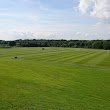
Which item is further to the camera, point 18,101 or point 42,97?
point 42,97

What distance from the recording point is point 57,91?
22.2 meters

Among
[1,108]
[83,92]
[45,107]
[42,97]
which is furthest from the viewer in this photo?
[83,92]

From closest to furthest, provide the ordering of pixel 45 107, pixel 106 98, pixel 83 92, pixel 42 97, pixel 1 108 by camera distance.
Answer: pixel 1 108, pixel 45 107, pixel 42 97, pixel 106 98, pixel 83 92

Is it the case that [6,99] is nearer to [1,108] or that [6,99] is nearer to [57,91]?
[1,108]

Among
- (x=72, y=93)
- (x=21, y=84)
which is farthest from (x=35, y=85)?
(x=72, y=93)

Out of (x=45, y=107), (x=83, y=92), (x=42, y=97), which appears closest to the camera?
(x=45, y=107)

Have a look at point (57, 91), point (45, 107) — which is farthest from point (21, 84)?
point (45, 107)

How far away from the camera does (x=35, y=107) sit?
16.4 meters

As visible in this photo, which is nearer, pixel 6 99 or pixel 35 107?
pixel 35 107

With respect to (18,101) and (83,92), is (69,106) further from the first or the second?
(83,92)

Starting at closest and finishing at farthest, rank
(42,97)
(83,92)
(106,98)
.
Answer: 1. (42,97)
2. (106,98)
3. (83,92)

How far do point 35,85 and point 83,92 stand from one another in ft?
15.2

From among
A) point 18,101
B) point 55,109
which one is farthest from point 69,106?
point 18,101

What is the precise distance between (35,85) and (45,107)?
747 centimetres
